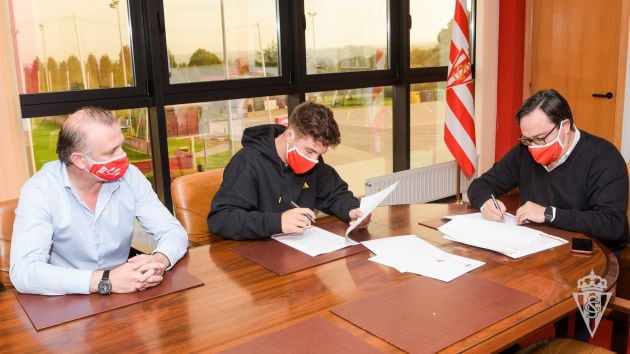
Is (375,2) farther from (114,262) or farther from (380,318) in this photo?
(380,318)

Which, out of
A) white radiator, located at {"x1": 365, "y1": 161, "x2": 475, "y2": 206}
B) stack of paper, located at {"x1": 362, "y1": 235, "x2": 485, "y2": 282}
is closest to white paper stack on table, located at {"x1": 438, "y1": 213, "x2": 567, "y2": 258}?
stack of paper, located at {"x1": 362, "y1": 235, "x2": 485, "y2": 282}

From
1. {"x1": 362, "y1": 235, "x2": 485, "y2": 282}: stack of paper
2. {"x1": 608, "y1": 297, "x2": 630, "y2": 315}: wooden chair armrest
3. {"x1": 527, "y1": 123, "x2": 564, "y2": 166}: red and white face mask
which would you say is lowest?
{"x1": 608, "y1": 297, "x2": 630, "y2": 315}: wooden chair armrest

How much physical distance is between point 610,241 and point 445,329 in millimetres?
1174

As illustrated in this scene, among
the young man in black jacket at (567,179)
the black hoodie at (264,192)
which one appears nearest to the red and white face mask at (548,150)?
the young man in black jacket at (567,179)

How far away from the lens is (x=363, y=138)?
4660 mm

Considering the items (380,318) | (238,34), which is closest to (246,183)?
(380,318)

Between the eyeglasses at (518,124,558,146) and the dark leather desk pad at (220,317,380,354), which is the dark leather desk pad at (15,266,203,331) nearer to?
the dark leather desk pad at (220,317,380,354)

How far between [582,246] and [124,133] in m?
2.61

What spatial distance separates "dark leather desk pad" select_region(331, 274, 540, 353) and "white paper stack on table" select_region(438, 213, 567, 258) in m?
0.31

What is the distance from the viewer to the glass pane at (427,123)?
476cm

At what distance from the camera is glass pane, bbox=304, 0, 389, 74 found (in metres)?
4.05

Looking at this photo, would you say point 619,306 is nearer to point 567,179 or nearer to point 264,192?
point 567,179

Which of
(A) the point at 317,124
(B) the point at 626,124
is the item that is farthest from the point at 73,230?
(B) the point at 626,124

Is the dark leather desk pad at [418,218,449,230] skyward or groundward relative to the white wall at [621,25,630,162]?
groundward
